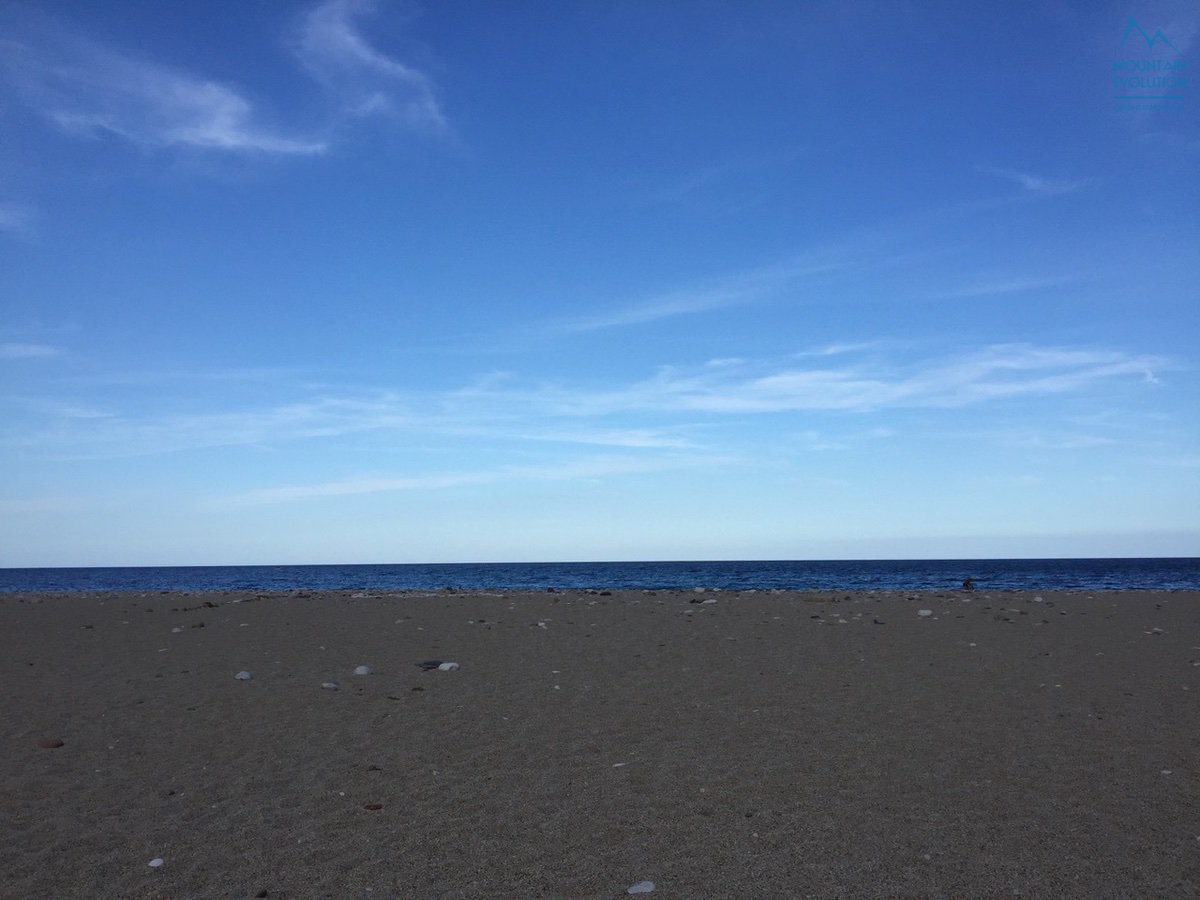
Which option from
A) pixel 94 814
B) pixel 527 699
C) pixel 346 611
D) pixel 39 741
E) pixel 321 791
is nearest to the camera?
pixel 94 814

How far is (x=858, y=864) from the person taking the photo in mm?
5906

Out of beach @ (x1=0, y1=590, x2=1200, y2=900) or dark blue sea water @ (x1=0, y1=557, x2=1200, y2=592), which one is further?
dark blue sea water @ (x1=0, y1=557, x2=1200, y2=592)

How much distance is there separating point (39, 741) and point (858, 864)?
29.6ft

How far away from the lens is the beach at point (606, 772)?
5.84m

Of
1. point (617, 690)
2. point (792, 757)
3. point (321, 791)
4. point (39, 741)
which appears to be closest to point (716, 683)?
point (617, 690)

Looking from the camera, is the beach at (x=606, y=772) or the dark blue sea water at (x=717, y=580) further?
the dark blue sea water at (x=717, y=580)

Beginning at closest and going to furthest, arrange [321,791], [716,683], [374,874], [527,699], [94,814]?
[374,874]
[94,814]
[321,791]
[527,699]
[716,683]

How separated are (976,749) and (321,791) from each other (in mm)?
6796

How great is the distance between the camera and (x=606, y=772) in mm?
8117

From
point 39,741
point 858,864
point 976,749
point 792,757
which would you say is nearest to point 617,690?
point 792,757

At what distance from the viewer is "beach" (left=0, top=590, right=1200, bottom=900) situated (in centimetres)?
584

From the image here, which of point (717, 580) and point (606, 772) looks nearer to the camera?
point (606, 772)

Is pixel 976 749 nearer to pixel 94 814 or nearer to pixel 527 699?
pixel 527 699

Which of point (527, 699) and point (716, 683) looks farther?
point (716, 683)
